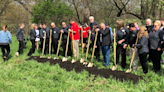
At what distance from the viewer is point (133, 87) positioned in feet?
13.0

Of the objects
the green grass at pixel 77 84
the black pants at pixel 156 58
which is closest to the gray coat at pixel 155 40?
the black pants at pixel 156 58

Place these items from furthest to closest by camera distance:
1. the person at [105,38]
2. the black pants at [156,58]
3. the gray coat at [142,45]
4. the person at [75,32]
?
the person at [75,32] < the person at [105,38] < the black pants at [156,58] < the gray coat at [142,45]

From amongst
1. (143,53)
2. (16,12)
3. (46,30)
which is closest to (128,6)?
(46,30)

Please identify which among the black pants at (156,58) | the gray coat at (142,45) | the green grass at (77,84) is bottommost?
the green grass at (77,84)

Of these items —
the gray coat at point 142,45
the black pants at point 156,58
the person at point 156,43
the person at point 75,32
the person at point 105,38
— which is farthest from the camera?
the person at point 75,32

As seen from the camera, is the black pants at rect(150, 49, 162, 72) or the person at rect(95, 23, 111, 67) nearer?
the black pants at rect(150, 49, 162, 72)

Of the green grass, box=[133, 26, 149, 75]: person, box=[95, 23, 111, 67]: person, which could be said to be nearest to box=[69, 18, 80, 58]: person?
box=[95, 23, 111, 67]: person

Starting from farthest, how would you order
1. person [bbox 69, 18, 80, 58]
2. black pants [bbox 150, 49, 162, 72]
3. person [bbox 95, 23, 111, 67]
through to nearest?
person [bbox 69, 18, 80, 58] < person [bbox 95, 23, 111, 67] < black pants [bbox 150, 49, 162, 72]

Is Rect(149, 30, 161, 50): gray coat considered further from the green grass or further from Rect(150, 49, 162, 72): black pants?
the green grass

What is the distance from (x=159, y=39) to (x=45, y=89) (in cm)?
412

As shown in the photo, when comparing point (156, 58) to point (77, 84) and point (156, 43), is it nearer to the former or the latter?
point (156, 43)

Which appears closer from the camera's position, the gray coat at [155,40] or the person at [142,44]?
the person at [142,44]

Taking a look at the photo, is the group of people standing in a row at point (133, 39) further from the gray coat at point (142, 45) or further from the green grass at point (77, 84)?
the green grass at point (77, 84)

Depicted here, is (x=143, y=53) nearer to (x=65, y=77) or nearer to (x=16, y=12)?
(x=65, y=77)
